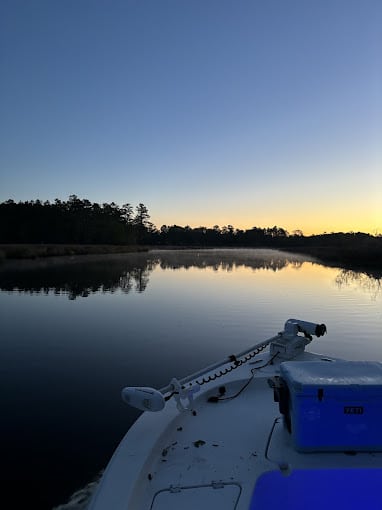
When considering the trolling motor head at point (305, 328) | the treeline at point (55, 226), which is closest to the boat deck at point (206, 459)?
the trolling motor head at point (305, 328)

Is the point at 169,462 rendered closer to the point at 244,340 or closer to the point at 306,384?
the point at 306,384

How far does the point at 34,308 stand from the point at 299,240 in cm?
16087

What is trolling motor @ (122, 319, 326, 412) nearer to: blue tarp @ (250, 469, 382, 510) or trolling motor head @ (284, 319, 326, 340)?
trolling motor head @ (284, 319, 326, 340)

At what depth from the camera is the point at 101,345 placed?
31.2 ft

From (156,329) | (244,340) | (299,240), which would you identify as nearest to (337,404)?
(244,340)

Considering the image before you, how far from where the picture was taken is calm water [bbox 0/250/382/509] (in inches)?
186

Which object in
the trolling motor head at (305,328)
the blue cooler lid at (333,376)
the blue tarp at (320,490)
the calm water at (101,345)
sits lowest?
the calm water at (101,345)

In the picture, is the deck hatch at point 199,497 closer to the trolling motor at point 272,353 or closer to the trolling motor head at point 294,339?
the trolling motor at point 272,353

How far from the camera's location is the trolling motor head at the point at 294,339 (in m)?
5.74

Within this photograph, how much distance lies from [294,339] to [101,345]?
5.41 meters

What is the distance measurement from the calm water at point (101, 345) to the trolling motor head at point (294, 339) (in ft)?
8.25

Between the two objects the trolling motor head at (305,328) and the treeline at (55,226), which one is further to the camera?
the treeline at (55,226)

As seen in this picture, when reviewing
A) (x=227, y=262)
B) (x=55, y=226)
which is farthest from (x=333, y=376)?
(x=55, y=226)

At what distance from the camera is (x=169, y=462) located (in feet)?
9.98
